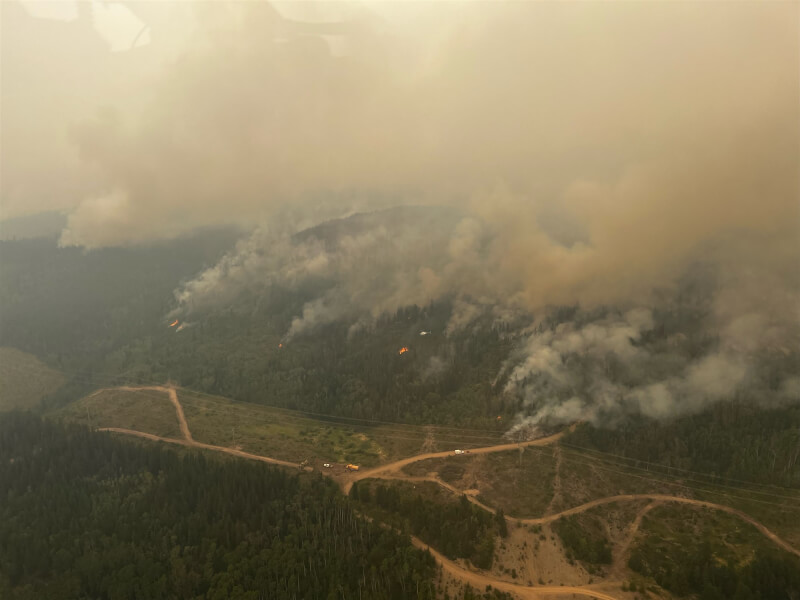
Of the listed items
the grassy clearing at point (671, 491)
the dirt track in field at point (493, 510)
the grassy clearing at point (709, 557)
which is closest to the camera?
the grassy clearing at point (709, 557)

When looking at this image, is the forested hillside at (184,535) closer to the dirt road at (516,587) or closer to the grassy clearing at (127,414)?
the dirt road at (516,587)

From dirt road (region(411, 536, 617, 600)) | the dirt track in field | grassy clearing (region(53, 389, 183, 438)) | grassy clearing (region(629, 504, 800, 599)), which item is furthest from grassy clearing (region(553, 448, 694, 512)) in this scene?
grassy clearing (region(53, 389, 183, 438))

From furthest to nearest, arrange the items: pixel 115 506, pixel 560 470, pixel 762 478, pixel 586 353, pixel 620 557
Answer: pixel 586 353, pixel 560 470, pixel 762 478, pixel 115 506, pixel 620 557

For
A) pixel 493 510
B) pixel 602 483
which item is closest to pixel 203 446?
pixel 493 510

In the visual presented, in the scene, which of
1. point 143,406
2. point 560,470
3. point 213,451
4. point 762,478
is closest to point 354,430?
point 213,451

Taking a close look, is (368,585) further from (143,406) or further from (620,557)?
(143,406)

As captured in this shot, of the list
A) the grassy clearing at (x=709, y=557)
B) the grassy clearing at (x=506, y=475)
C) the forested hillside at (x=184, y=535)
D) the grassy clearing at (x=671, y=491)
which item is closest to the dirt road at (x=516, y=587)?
the forested hillside at (x=184, y=535)
